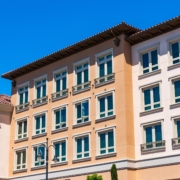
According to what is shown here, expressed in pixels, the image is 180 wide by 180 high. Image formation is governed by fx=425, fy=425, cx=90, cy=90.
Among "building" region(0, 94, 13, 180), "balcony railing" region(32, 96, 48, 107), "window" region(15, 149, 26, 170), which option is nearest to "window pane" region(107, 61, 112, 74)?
"balcony railing" region(32, 96, 48, 107)

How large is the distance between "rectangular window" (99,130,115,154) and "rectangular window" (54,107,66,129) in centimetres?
487

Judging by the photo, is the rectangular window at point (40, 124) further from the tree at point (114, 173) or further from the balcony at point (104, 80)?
the tree at point (114, 173)

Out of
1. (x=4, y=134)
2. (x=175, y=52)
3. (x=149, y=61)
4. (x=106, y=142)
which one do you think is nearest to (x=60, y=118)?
(x=106, y=142)

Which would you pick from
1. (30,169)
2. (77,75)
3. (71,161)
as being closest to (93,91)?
(77,75)

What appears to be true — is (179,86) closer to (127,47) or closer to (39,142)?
(127,47)

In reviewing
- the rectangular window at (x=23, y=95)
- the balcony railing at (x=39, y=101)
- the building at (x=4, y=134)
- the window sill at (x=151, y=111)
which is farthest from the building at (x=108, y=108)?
the rectangular window at (x=23, y=95)

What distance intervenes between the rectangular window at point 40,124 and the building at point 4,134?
411 cm

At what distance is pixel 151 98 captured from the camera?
32.6 metres

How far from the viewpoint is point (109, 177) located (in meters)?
32.8

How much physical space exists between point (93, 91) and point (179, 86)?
7.83 meters

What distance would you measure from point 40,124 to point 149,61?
1288 cm

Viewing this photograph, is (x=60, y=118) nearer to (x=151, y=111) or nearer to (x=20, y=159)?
(x=20, y=159)

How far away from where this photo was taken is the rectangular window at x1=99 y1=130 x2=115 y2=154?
33.4 meters

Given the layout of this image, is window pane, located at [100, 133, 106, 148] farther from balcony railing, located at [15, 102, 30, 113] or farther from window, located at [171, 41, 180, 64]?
balcony railing, located at [15, 102, 30, 113]
